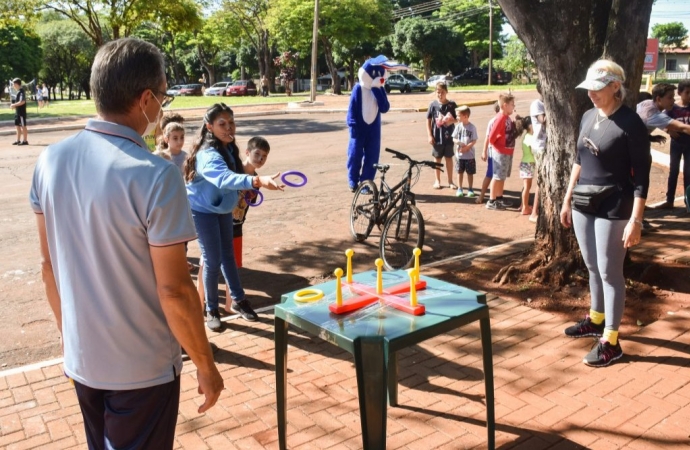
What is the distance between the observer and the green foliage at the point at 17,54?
54.4 m

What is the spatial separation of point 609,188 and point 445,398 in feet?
5.93

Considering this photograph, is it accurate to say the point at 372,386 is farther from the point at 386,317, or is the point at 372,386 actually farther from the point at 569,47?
the point at 569,47

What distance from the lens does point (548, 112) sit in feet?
20.2

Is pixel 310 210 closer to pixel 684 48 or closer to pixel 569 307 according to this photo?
pixel 569 307

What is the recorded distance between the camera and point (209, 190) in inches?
202

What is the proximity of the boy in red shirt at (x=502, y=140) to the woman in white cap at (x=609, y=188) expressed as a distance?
16.3 feet

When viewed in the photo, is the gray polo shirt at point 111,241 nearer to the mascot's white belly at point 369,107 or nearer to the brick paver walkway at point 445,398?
the brick paver walkway at point 445,398

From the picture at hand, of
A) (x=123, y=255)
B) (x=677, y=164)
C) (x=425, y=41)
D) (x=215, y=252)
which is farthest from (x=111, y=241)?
(x=425, y=41)

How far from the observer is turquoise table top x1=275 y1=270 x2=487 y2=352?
3164mm

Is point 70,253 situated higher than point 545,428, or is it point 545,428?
point 70,253

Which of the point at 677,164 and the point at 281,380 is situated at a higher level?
the point at 677,164

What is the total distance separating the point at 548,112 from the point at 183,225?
4.73m

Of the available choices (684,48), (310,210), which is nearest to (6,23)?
(310,210)

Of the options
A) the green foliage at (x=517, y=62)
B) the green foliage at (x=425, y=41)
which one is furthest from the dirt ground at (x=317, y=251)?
the green foliage at (x=425, y=41)
